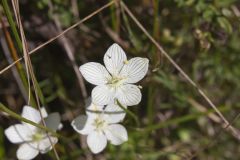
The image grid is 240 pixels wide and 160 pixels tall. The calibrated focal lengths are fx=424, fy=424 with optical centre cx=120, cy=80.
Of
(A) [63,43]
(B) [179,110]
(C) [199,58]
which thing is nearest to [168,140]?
(B) [179,110]

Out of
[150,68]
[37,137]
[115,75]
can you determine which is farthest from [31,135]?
[150,68]

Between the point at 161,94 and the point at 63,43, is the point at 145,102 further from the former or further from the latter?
the point at 63,43

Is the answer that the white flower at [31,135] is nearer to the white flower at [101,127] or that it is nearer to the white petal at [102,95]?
the white flower at [101,127]

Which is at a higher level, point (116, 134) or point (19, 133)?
point (19, 133)

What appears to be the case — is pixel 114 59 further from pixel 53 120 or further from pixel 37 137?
pixel 37 137

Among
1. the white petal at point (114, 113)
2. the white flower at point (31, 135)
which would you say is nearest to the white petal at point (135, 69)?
the white petal at point (114, 113)

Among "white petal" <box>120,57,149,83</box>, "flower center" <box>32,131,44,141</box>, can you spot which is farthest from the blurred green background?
"white petal" <box>120,57,149,83</box>
